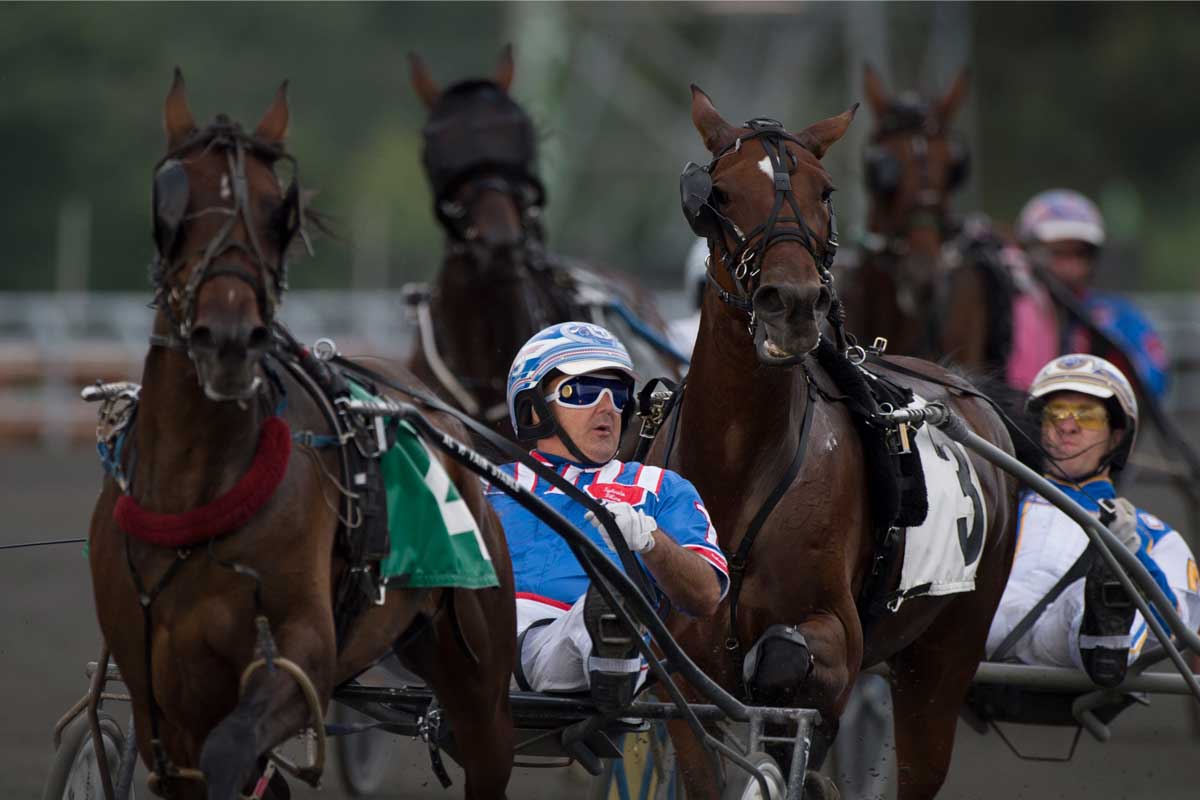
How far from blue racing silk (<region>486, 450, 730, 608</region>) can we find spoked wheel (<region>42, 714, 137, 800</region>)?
953mm

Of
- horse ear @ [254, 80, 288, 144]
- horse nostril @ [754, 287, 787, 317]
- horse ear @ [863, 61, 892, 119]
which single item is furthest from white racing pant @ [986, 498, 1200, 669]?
horse ear @ [863, 61, 892, 119]

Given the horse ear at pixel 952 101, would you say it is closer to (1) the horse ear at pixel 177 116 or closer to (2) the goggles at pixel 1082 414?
(2) the goggles at pixel 1082 414

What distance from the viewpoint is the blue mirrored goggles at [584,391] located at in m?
4.20

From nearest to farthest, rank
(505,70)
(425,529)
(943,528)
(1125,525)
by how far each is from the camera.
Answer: (425,529) < (943,528) < (1125,525) < (505,70)

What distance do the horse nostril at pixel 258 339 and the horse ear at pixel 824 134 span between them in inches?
63.9

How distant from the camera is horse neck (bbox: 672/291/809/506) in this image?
4.38 meters

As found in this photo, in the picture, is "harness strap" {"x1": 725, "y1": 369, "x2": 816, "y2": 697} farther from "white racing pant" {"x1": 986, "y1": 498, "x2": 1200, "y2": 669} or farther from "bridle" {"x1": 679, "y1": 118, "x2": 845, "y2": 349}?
"white racing pant" {"x1": 986, "y1": 498, "x2": 1200, "y2": 669}

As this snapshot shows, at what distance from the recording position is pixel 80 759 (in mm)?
4246

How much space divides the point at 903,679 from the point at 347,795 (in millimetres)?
2157

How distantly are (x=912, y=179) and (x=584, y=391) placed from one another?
4.58 m

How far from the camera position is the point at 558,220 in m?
27.3

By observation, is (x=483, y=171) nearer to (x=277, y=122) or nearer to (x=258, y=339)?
(x=277, y=122)

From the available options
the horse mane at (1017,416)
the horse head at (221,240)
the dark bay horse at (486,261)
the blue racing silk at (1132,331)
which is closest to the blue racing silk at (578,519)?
the horse head at (221,240)

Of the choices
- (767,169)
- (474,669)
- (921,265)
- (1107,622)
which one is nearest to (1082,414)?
(1107,622)
